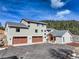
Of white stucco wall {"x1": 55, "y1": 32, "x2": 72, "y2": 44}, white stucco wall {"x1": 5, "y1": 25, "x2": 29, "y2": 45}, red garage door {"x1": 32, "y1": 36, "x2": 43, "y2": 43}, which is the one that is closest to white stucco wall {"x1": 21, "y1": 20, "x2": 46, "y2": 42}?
red garage door {"x1": 32, "y1": 36, "x2": 43, "y2": 43}

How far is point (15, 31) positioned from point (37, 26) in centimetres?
940

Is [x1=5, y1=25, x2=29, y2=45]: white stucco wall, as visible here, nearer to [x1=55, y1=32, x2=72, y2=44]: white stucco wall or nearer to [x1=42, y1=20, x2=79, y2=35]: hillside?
[x1=55, y1=32, x2=72, y2=44]: white stucco wall

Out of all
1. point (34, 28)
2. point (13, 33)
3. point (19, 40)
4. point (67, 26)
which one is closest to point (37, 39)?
point (34, 28)

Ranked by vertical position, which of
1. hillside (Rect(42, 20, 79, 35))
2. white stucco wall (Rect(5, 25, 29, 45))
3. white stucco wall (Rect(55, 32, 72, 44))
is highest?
hillside (Rect(42, 20, 79, 35))

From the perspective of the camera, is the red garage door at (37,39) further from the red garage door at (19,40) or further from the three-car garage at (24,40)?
the red garage door at (19,40)

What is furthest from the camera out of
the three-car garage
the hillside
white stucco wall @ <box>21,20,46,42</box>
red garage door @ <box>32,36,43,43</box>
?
the hillside

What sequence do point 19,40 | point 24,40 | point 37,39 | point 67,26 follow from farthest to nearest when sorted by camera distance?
point 67,26, point 37,39, point 24,40, point 19,40

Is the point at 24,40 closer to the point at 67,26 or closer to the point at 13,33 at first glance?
the point at 13,33

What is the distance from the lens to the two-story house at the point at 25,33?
30303 millimetres

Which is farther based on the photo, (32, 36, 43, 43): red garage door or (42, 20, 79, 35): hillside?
(42, 20, 79, 35): hillside

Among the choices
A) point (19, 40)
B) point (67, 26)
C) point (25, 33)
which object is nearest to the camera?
point (19, 40)

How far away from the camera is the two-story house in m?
30.3

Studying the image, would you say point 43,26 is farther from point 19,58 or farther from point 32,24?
point 19,58

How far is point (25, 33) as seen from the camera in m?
33.9
